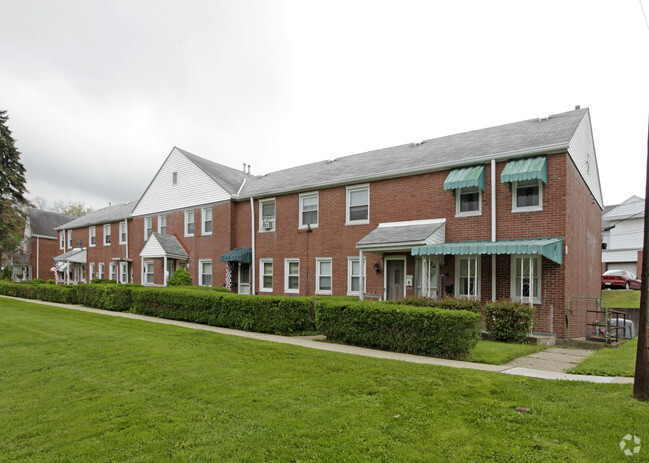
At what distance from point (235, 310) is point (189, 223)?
12831 millimetres

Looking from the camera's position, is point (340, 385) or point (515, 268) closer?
point (340, 385)

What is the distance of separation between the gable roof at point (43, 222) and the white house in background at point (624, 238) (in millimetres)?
52557

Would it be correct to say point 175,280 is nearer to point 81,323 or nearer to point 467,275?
point 81,323

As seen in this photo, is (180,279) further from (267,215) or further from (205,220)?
(267,215)

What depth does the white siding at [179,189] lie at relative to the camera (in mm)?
22703

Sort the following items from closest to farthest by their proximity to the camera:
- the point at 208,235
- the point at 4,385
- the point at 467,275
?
the point at 4,385
the point at 467,275
the point at 208,235

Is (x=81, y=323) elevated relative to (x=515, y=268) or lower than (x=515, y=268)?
lower

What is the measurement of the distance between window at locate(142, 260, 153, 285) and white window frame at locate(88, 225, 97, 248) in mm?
9282

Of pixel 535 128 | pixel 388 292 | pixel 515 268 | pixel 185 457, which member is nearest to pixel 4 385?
pixel 185 457

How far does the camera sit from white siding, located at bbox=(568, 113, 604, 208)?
43.3 feet

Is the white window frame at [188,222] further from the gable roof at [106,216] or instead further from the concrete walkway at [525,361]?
the concrete walkway at [525,361]

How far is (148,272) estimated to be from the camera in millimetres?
25953

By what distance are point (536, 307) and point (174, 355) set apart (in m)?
10.1

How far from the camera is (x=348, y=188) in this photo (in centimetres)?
1711
